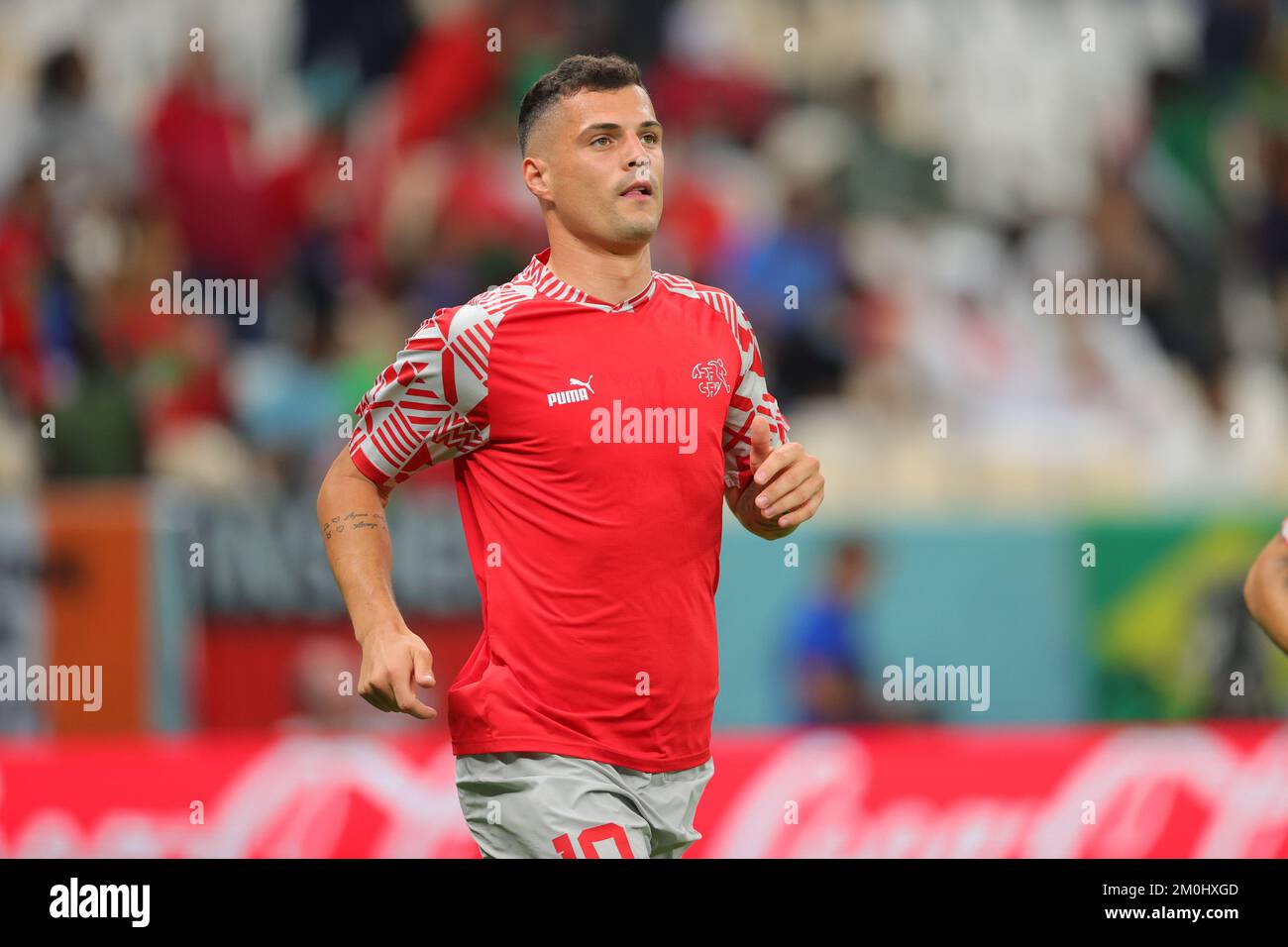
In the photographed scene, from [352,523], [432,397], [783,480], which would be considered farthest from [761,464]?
[352,523]

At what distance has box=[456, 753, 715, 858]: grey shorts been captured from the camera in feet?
14.7

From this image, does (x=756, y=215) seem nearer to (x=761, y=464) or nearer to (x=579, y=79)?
(x=579, y=79)

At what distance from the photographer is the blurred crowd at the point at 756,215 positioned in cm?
1055

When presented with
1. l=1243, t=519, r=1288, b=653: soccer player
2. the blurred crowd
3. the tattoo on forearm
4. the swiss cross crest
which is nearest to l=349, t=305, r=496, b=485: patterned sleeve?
the tattoo on forearm

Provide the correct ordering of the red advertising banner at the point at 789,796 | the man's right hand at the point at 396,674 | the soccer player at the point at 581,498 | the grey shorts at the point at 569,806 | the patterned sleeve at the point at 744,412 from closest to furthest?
1. the man's right hand at the point at 396,674
2. the grey shorts at the point at 569,806
3. the soccer player at the point at 581,498
4. the patterned sleeve at the point at 744,412
5. the red advertising banner at the point at 789,796

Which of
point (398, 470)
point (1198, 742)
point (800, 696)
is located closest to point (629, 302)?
point (398, 470)

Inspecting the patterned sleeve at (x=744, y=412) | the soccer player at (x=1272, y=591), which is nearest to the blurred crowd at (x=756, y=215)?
the patterned sleeve at (x=744, y=412)

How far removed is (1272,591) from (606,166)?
2035mm

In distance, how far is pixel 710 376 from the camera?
482 centimetres

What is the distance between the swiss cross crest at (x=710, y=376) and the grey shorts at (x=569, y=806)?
0.97m

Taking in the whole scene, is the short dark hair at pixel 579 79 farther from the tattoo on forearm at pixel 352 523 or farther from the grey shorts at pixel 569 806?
the grey shorts at pixel 569 806

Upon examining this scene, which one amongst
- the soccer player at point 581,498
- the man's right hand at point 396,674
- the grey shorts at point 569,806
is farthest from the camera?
the soccer player at point 581,498

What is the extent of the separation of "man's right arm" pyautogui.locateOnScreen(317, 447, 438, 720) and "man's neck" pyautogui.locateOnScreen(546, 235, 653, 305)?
2.37ft

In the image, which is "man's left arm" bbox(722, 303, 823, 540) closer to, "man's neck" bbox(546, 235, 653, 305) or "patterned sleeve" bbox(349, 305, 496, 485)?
"man's neck" bbox(546, 235, 653, 305)
